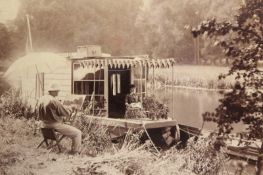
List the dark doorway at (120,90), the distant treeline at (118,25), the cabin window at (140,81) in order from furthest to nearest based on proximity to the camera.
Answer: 1. the dark doorway at (120,90)
2. the cabin window at (140,81)
3. the distant treeline at (118,25)

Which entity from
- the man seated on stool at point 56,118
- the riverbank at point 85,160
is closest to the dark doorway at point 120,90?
the riverbank at point 85,160

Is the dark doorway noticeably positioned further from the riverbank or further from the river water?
the riverbank

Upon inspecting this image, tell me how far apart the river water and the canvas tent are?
→ 2585mm

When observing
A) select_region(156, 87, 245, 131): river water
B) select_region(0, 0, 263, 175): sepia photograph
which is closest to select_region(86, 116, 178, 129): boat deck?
select_region(0, 0, 263, 175): sepia photograph

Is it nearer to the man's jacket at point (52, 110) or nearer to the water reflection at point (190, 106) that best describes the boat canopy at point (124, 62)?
the water reflection at point (190, 106)

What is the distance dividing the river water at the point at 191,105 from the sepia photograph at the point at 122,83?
380 millimetres

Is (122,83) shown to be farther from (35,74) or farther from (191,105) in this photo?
(191,105)

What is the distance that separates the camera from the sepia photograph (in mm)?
2865

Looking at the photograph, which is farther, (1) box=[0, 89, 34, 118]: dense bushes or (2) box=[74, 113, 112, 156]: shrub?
(1) box=[0, 89, 34, 118]: dense bushes

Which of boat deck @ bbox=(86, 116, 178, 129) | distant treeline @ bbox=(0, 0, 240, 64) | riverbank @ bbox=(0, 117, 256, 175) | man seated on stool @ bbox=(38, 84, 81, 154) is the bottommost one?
riverbank @ bbox=(0, 117, 256, 175)

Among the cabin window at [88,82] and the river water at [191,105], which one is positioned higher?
the cabin window at [88,82]

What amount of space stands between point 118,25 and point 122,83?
2486mm

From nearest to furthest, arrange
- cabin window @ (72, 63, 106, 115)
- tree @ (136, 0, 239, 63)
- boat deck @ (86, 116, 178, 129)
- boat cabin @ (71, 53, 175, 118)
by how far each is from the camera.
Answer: tree @ (136, 0, 239, 63)
boat deck @ (86, 116, 178, 129)
boat cabin @ (71, 53, 175, 118)
cabin window @ (72, 63, 106, 115)

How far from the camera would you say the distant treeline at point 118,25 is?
4.79 m
